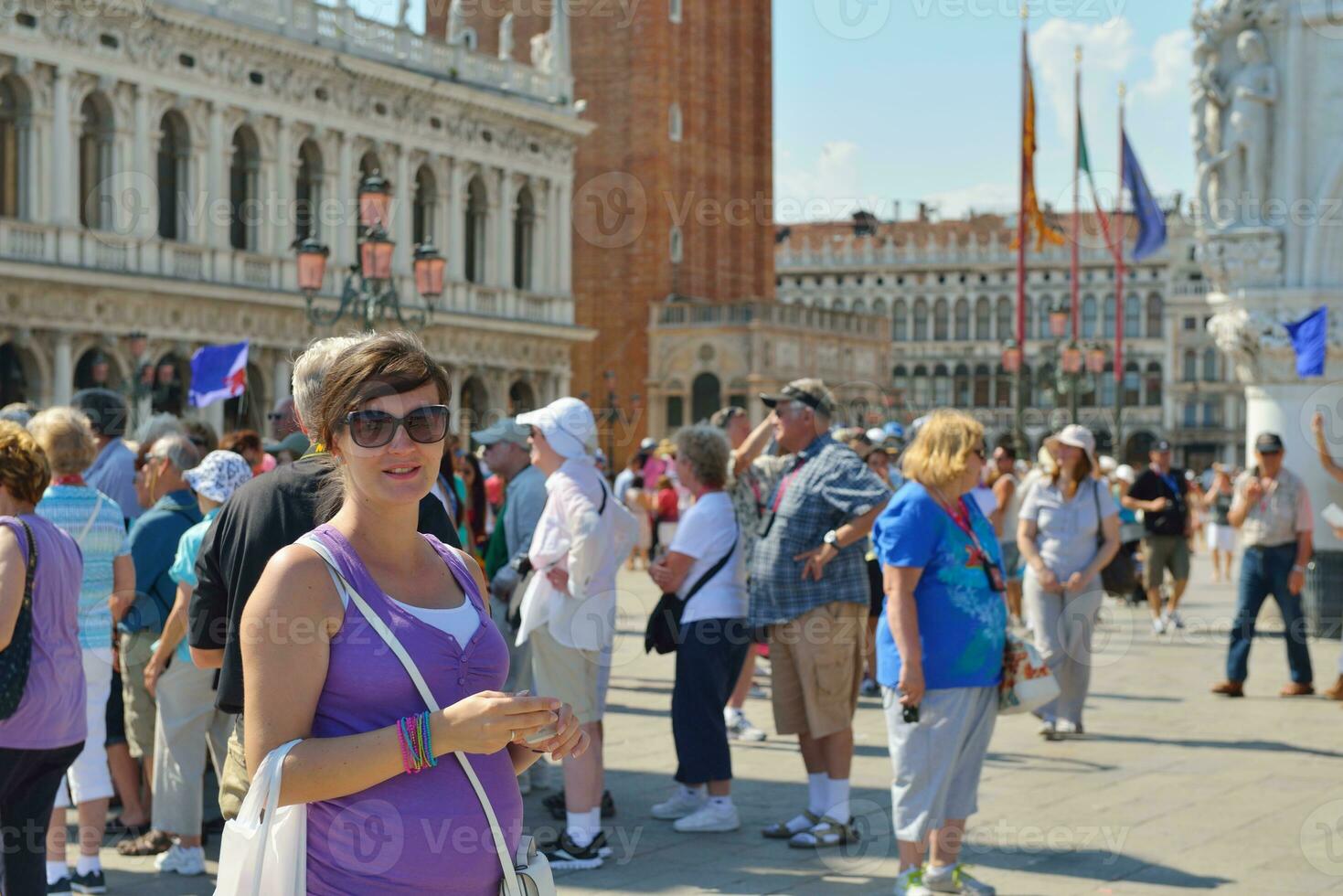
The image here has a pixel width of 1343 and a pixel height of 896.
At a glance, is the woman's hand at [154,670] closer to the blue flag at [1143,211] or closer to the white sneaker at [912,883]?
the white sneaker at [912,883]

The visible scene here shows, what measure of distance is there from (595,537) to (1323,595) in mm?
7670

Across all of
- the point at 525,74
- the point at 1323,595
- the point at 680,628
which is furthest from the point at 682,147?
the point at 680,628

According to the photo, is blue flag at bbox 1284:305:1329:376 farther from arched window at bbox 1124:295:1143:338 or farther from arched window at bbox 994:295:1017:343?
arched window at bbox 1124:295:1143:338

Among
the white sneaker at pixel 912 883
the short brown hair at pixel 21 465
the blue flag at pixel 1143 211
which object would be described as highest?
the blue flag at pixel 1143 211

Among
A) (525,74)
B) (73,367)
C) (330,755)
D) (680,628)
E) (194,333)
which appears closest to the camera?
(330,755)

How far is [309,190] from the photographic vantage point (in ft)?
109

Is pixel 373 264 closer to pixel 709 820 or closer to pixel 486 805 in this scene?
pixel 709 820

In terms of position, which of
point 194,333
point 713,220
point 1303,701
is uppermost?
point 713,220

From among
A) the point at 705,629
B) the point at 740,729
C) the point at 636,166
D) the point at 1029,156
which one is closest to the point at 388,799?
the point at 705,629

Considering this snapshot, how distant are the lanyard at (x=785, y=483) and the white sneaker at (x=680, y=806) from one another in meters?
1.20

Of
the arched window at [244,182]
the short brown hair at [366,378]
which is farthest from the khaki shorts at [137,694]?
the arched window at [244,182]

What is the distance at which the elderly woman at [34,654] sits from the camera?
14.6ft

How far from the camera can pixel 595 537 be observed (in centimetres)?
640

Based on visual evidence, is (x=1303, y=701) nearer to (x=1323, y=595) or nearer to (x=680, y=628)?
(x=1323, y=595)
